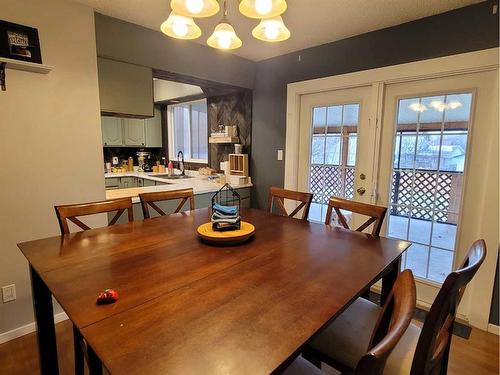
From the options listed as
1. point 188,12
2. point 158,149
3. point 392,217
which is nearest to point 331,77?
point 392,217

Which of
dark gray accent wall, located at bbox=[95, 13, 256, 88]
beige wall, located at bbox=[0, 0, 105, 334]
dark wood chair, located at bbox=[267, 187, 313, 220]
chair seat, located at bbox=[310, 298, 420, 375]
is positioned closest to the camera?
chair seat, located at bbox=[310, 298, 420, 375]

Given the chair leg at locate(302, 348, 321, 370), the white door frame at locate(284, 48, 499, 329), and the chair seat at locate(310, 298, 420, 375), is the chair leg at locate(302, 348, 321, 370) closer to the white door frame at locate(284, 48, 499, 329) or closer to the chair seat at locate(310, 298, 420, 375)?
the chair seat at locate(310, 298, 420, 375)

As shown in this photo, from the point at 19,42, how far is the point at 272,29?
1.64 metres

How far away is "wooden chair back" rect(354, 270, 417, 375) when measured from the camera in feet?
1.80

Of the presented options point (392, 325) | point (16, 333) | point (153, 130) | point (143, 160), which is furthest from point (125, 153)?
point (392, 325)

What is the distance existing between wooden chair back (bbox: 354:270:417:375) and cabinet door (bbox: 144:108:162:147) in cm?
496

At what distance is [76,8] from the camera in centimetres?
208

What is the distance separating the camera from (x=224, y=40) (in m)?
1.63

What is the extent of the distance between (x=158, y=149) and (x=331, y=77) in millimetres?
3719

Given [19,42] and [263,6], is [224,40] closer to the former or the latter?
[263,6]

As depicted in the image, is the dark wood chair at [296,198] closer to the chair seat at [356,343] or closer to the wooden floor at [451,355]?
the chair seat at [356,343]

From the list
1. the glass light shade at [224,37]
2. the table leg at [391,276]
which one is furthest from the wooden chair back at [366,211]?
the glass light shade at [224,37]

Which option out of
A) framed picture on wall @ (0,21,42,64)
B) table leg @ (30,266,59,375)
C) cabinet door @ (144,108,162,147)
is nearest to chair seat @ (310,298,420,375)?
table leg @ (30,266,59,375)

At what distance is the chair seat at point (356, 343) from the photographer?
3.52 ft
